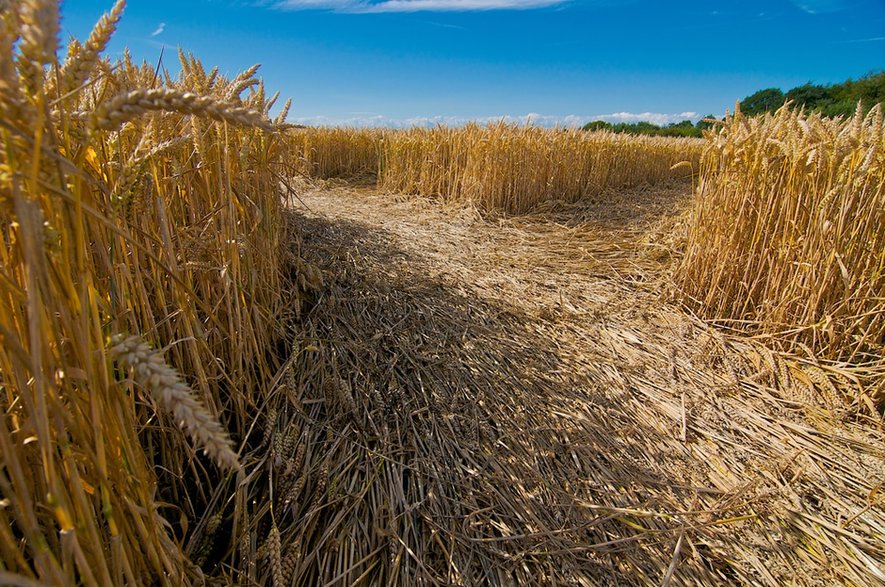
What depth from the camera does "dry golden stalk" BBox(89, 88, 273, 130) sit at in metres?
0.52

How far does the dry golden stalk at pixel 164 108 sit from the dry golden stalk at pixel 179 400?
0.28m

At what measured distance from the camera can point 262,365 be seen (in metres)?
1.64

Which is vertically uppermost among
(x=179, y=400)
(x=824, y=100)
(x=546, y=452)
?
(x=824, y=100)

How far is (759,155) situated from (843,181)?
0.42 metres

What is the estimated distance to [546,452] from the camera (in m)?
1.68

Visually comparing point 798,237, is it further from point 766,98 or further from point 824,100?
point 766,98

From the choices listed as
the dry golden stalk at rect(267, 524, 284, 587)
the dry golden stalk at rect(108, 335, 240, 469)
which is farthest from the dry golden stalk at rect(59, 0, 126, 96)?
the dry golden stalk at rect(267, 524, 284, 587)

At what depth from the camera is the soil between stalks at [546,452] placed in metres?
1.34

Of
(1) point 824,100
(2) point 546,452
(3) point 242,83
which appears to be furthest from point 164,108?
(1) point 824,100

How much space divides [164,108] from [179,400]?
357mm

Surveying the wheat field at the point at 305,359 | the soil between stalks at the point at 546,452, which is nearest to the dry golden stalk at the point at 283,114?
the wheat field at the point at 305,359

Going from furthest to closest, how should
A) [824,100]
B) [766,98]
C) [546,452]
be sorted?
1. [766,98]
2. [824,100]
3. [546,452]

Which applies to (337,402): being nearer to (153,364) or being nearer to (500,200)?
(153,364)

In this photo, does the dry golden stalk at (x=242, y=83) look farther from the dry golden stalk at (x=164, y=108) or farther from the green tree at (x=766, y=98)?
the green tree at (x=766, y=98)
